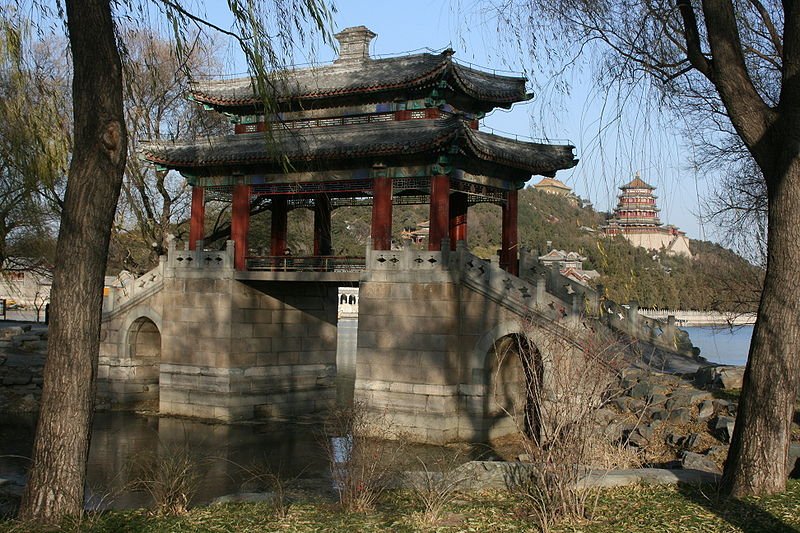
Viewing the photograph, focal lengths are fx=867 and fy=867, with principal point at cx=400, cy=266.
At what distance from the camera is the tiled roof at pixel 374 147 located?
19250mm

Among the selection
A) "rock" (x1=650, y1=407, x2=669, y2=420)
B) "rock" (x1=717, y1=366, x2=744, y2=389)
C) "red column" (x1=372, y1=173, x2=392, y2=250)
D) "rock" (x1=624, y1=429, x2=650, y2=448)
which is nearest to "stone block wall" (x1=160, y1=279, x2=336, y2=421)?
"red column" (x1=372, y1=173, x2=392, y2=250)

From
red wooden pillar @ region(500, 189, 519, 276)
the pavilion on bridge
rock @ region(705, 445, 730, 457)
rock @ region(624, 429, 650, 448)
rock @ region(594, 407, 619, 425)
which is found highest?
the pavilion on bridge

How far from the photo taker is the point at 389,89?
68.8 ft

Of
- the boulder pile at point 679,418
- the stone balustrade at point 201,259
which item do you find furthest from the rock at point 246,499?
the stone balustrade at point 201,259

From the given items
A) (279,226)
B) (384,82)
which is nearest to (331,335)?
(279,226)

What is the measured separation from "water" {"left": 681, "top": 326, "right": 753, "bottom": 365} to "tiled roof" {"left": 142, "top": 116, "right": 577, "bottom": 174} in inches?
256

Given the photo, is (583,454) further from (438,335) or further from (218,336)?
(218,336)

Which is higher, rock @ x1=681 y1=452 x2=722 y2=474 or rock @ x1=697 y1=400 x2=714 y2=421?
rock @ x1=697 y1=400 x2=714 y2=421

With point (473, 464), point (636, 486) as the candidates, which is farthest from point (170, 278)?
point (636, 486)

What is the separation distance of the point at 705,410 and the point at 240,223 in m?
13.2

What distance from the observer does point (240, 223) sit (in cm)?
2233

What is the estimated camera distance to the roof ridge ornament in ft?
77.4

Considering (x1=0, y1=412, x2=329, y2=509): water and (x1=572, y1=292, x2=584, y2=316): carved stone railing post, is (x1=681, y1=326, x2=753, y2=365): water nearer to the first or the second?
(x1=572, y1=292, x2=584, y2=316): carved stone railing post

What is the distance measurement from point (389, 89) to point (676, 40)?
517 inches
